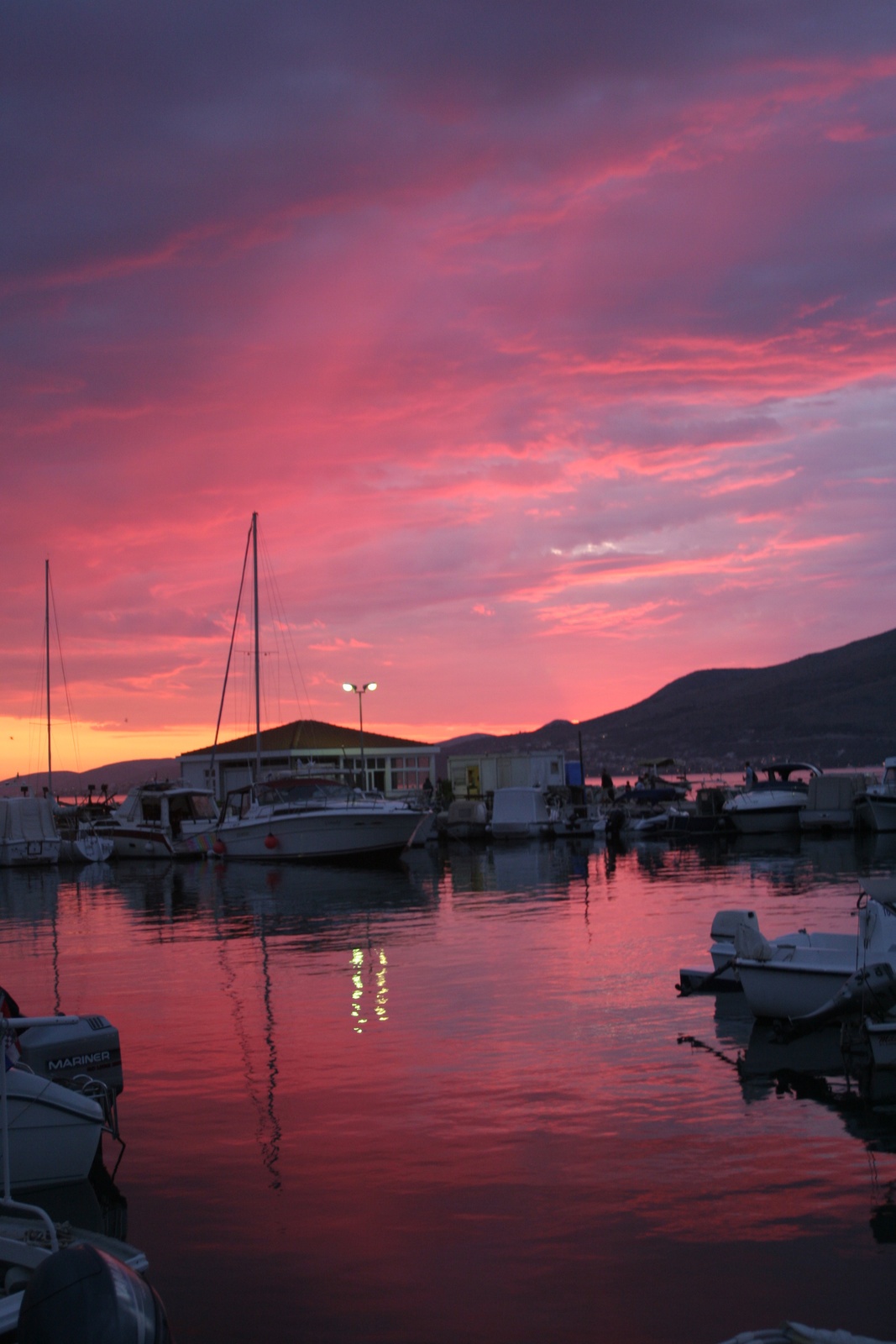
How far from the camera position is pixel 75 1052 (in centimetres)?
1166

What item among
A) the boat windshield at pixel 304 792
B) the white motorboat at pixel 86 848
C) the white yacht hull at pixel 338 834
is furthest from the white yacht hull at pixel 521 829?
the white motorboat at pixel 86 848

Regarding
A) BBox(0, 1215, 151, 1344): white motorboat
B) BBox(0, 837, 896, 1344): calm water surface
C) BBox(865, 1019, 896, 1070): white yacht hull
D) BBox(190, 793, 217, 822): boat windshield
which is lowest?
BBox(0, 837, 896, 1344): calm water surface

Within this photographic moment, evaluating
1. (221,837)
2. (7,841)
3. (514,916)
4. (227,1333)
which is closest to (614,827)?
(221,837)

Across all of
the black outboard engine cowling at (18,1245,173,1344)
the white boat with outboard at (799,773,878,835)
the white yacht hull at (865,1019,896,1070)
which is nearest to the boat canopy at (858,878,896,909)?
the white yacht hull at (865,1019,896,1070)

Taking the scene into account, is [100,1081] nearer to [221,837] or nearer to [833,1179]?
[833,1179]

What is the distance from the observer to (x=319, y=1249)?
8914 millimetres

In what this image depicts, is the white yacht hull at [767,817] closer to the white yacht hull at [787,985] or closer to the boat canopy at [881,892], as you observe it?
the white yacht hull at [787,985]

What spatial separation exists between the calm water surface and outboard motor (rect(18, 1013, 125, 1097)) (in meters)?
0.77

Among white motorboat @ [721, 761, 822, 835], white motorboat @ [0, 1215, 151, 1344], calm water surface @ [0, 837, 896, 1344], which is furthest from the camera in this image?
white motorboat @ [721, 761, 822, 835]

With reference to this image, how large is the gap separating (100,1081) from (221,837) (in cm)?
4251

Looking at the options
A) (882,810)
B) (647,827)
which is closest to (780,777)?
(647,827)

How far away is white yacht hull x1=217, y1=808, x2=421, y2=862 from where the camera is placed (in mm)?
48750

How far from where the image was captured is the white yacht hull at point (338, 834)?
48.8 meters

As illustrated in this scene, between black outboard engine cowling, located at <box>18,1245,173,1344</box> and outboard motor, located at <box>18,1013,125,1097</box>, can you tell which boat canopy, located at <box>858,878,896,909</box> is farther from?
black outboard engine cowling, located at <box>18,1245,173,1344</box>
